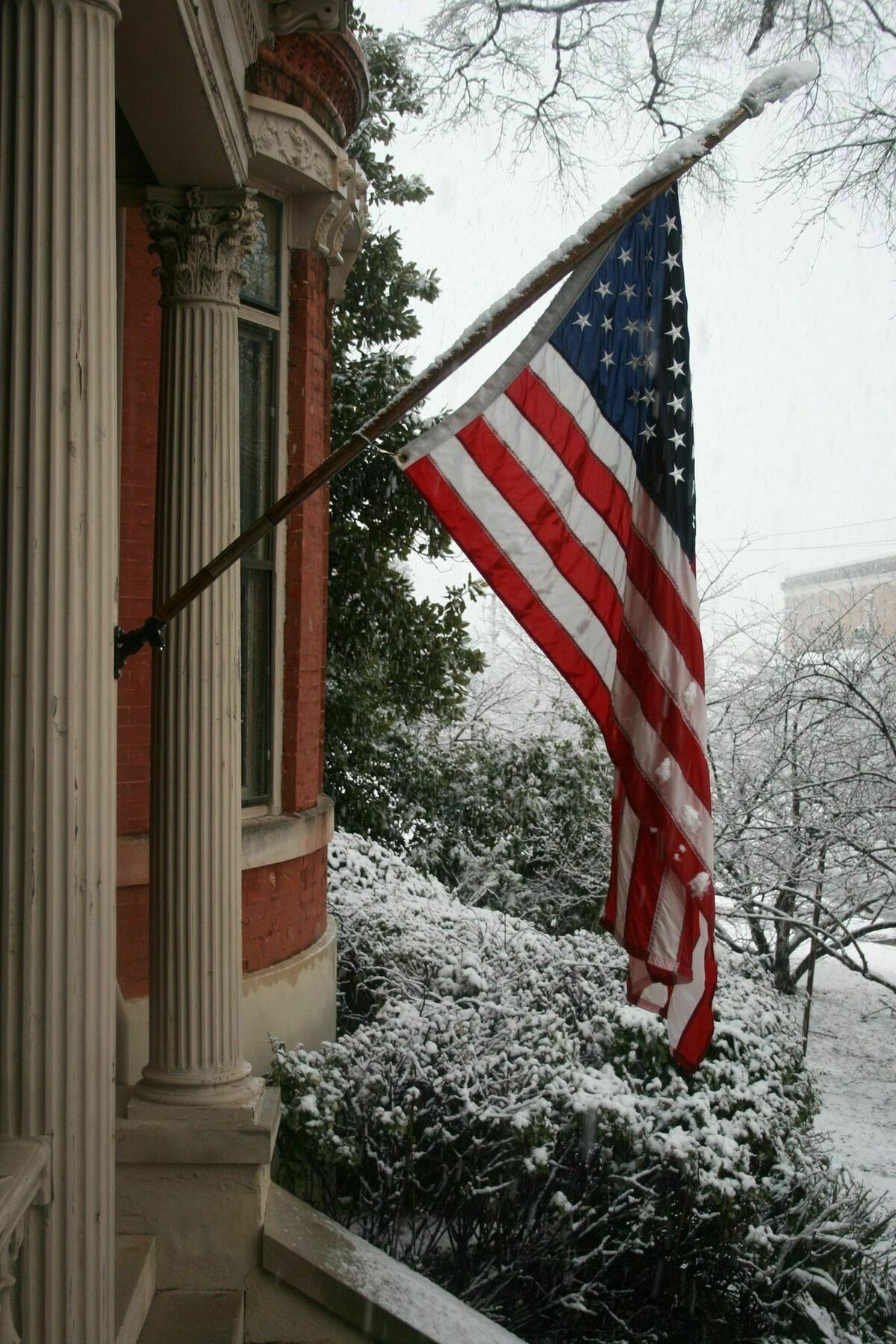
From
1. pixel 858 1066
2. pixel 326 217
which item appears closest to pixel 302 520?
pixel 326 217

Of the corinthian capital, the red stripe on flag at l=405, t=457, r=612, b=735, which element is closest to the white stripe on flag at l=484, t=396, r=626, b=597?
the red stripe on flag at l=405, t=457, r=612, b=735

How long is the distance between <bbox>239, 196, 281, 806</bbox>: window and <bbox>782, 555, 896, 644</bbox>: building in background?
10669mm

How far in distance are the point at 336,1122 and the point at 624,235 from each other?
14.0ft

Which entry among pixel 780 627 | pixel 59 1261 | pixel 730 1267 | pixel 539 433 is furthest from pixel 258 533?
pixel 780 627

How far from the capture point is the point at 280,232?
6719 mm

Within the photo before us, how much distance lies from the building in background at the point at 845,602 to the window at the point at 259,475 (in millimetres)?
10669

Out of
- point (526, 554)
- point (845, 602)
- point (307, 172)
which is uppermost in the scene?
point (307, 172)

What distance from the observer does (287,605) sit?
689 centimetres

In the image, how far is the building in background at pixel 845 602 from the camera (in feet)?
54.4

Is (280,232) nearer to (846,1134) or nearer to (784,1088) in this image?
(784,1088)

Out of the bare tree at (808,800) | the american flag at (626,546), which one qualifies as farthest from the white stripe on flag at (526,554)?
the bare tree at (808,800)

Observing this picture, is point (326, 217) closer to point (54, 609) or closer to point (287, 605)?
point (287, 605)

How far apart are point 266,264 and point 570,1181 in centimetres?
526

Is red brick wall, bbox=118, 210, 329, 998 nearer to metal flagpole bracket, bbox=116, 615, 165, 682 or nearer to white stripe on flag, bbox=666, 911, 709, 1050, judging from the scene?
metal flagpole bracket, bbox=116, 615, 165, 682
